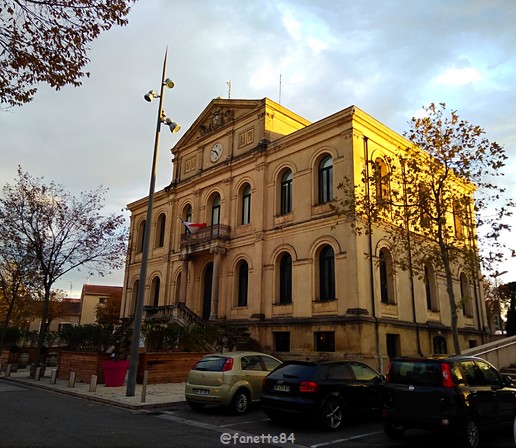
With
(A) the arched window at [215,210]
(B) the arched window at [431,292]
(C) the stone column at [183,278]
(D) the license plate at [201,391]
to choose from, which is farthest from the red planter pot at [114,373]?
(B) the arched window at [431,292]

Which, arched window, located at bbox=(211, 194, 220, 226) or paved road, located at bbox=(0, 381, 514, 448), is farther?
arched window, located at bbox=(211, 194, 220, 226)

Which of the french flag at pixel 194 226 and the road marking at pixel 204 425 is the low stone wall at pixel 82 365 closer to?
the road marking at pixel 204 425

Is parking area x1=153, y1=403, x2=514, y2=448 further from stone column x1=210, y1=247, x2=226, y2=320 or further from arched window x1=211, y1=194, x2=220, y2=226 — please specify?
arched window x1=211, y1=194, x2=220, y2=226

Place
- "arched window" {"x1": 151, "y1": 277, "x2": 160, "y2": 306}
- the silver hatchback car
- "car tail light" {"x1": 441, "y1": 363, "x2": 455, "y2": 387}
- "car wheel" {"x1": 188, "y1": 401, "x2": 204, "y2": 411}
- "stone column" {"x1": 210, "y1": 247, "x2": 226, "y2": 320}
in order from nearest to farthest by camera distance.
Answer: "car tail light" {"x1": 441, "y1": 363, "x2": 455, "y2": 387}, the silver hatchback car, "car wheel" {"x1": 188, "y1": 401, "x2": 204, "y2": 411}, "stone column" {"x1": 210, "y1": 247, "x2": 226, "y2": 320}, "arched window" {"x1": 151, "y1": 277, "x2": 160, "y2": 306}

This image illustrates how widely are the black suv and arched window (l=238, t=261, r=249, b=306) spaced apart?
1768cm

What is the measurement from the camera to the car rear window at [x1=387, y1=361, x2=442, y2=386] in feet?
27.0

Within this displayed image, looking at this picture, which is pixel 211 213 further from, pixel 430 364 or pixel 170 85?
pixel 430 364

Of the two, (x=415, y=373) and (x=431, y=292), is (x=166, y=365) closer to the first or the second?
(x=415, y=373)

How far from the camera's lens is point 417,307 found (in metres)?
23.2

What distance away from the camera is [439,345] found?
2370 cm

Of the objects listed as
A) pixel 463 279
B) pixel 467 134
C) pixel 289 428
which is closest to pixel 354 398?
pixel 289 428

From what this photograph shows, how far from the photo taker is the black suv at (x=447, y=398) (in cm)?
786

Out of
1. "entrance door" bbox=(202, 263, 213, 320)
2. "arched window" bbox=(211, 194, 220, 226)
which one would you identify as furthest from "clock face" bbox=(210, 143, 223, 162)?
"entrance door" bbox=(202, 263, 213, 320)

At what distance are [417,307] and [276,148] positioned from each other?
39.0 ft
